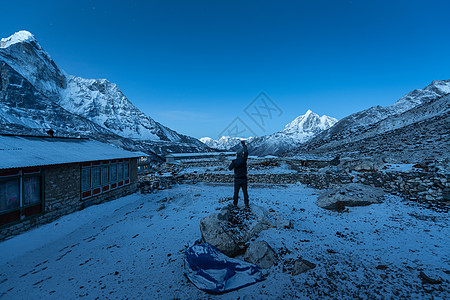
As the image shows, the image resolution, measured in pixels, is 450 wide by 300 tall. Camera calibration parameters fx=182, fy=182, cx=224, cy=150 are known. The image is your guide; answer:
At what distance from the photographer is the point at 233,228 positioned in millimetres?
6047

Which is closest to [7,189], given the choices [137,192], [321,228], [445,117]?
[137,192]

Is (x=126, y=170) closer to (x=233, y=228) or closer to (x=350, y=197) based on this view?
(x=233, y=228)

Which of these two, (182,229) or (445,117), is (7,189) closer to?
(182,229)

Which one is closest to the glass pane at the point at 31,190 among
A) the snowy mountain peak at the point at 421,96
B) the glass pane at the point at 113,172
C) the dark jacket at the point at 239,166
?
the glass pane at the point at 113,172

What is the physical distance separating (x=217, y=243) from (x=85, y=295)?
3.53 meters

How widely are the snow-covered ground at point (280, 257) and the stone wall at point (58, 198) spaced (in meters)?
0.53

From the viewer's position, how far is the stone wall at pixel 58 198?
923 centimetres

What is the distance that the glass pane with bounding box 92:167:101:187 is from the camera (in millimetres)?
13586

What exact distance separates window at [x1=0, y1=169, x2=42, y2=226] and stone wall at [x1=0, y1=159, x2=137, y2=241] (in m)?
0.28

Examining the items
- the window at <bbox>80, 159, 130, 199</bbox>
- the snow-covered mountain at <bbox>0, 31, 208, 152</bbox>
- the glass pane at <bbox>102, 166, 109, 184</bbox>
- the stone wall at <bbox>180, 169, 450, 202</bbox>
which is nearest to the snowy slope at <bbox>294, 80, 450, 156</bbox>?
the stone wall at <bbox>180, 169, 450, 202</bbox>

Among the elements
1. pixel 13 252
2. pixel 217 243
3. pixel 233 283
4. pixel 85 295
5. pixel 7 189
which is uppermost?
pixel 7 189

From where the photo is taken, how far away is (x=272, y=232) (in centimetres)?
627

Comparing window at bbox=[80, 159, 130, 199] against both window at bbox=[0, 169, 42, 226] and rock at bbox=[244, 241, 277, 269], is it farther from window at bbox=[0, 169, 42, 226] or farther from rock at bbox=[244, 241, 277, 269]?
rock at bbox=[244, 241, 277, 269]

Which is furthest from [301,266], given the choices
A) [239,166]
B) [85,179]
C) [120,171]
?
[120,171]
